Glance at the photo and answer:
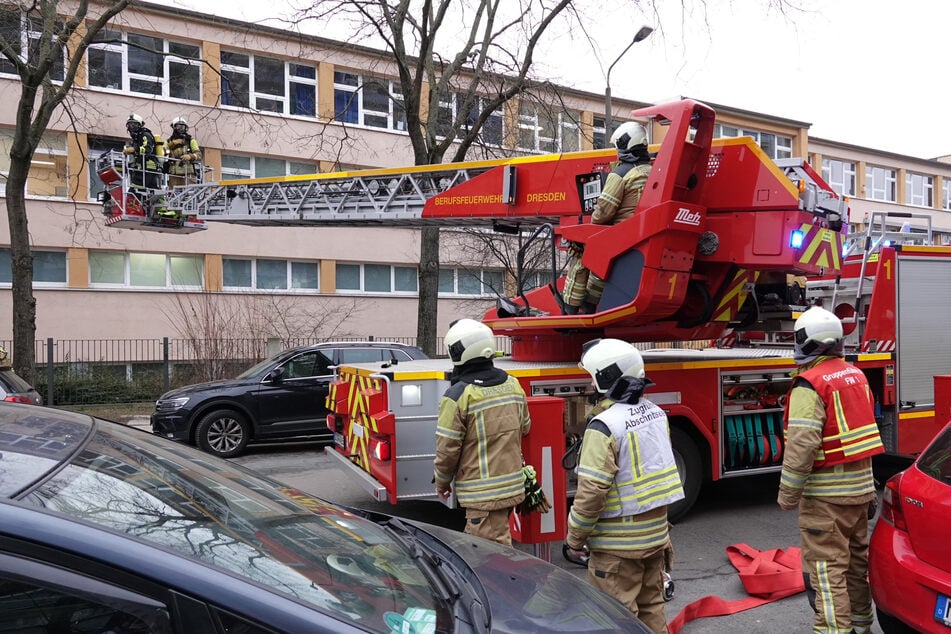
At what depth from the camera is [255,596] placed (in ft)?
4.99

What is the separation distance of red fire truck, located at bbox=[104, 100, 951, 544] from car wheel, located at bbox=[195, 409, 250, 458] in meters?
3.53

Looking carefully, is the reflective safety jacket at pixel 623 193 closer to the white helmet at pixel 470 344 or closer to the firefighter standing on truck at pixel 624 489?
the white helmet at pixel 470 344

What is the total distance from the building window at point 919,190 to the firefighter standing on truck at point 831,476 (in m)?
42.3

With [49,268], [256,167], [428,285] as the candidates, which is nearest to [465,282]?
[256,167]

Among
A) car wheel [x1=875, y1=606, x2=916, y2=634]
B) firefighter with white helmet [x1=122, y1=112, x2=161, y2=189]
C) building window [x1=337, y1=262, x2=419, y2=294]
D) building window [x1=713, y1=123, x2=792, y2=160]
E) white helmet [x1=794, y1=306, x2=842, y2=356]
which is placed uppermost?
building window [x1=713, y1=123, x2=792, y2=160]

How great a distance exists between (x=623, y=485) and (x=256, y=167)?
20307mm

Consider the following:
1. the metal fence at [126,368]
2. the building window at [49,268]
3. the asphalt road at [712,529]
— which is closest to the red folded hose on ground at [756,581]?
the asphalt road at [712,529]

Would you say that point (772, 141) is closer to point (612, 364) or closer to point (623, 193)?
point (623, 193)

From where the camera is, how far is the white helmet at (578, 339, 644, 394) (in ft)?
11.2

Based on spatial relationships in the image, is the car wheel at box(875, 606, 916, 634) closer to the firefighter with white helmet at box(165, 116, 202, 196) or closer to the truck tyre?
the truck tyre

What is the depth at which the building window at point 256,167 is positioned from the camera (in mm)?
21047

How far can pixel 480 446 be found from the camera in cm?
419

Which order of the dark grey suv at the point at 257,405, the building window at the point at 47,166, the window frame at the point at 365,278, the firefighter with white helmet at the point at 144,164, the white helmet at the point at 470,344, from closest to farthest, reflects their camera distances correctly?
the white helmet at the point at 470,344 → the firefighter with white helmet at the point at 144,164 → the dark grey suv at the point at 257,405 → the building window at the point at 47,166 → the window frame at the point at 365,278

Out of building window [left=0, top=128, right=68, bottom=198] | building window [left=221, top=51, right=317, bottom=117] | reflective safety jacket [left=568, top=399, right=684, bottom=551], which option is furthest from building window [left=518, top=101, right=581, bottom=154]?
reflective safety jacket [left=568, top=399, right=684, bottom=551]
